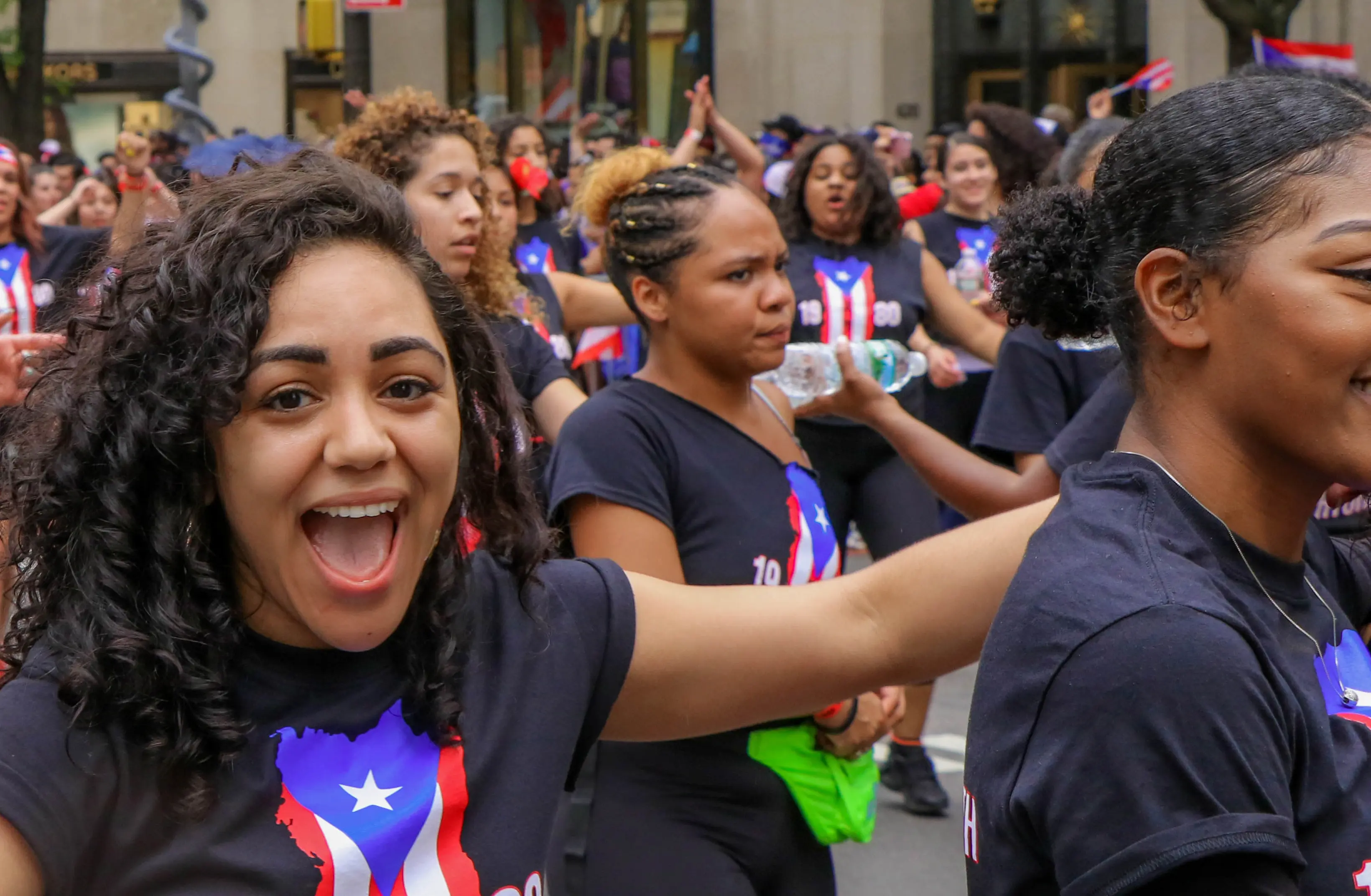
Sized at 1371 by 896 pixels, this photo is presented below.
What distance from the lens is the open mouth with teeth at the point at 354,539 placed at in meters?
1.84

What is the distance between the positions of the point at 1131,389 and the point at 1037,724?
53cm

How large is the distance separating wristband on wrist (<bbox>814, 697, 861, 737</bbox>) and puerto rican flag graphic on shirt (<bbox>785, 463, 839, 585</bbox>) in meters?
0.29

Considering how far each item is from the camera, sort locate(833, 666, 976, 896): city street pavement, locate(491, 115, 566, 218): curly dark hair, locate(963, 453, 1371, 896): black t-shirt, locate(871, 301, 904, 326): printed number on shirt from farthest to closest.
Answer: locate(491, 115, 566, 218): curly dark hair
locate(871, 301, 904, 326): printed number on shirt
locate(833, 666, 976, 896): city street pavement
locate(963, 453, 1371, 896): black t-shirt

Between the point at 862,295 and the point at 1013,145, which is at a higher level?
the point at 1013,145

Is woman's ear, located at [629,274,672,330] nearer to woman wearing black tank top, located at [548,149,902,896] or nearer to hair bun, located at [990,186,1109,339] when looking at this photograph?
woman wearing black tank top, located at [548,149,902,896]

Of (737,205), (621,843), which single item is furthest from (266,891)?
(737,205)

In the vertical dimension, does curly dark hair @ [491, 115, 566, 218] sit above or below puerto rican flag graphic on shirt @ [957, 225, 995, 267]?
above

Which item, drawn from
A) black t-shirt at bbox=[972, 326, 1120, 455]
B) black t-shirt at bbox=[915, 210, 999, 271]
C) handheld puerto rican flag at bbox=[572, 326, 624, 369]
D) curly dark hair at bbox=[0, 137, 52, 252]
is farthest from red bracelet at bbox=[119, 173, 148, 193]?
black t-shirt at bbox=[915, 210, 999, 271]

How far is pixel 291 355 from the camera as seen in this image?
5.92 ft

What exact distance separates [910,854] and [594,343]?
246 cm

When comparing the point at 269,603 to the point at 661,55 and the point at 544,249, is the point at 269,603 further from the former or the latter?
the point at 661,55

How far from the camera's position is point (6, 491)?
6.51ft

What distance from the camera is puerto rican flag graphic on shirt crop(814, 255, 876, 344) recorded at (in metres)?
6.49

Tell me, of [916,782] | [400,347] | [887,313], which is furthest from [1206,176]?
[887,313]
